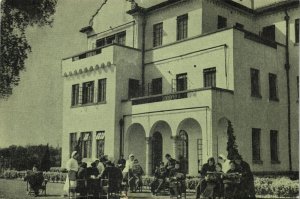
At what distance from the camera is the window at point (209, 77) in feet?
65.5

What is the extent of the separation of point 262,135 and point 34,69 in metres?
9.43

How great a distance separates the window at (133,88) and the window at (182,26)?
311cm

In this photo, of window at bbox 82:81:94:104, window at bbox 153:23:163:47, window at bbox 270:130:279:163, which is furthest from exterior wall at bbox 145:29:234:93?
window at bbox 82:81:94:104

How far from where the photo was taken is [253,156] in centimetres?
1894

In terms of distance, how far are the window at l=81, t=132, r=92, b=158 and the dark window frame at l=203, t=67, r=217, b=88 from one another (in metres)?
6.77

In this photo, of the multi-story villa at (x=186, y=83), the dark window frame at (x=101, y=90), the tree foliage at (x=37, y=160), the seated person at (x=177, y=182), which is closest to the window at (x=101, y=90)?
the dark window frame at (x=101, y=90)

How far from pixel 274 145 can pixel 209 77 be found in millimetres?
4058

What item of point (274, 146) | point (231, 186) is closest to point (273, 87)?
point (274, 146)

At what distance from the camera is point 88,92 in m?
24.0

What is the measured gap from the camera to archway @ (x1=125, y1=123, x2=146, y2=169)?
21.9m

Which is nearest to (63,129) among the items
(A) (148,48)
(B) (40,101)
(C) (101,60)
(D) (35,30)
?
(C) (101,60)

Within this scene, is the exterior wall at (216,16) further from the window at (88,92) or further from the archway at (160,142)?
the window at (88,92)

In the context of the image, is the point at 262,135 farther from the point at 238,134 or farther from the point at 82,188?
the point at 82,188

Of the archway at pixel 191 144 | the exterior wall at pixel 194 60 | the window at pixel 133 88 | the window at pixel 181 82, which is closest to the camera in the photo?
the exterior wall at pixel 194 60
